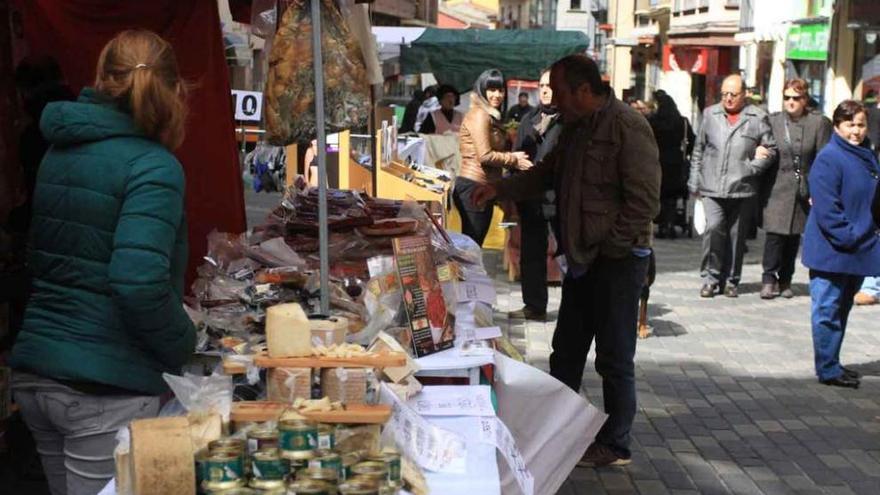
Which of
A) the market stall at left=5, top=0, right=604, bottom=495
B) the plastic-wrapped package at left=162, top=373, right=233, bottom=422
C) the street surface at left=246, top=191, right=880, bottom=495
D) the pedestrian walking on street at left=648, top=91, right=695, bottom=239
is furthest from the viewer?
the pedestrian walking on street at left=648, top=91, right=695, bottom=239

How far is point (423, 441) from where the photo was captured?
3.35m

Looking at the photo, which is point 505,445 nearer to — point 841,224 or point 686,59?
point 841,224

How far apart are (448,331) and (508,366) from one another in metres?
0.36

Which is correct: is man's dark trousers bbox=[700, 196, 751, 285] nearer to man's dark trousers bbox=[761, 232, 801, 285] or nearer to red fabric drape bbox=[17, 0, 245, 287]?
man's dark trousers bbox=[761, 232, 801, 285]

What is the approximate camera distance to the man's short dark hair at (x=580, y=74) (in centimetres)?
571

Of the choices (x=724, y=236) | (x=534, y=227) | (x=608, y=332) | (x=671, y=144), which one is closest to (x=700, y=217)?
(x=724, y=236)

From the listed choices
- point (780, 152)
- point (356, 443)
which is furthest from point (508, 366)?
point (780, 152)

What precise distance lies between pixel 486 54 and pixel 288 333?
550 inches

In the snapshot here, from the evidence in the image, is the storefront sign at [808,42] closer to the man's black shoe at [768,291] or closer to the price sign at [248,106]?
the man's black shoe at [768,291]

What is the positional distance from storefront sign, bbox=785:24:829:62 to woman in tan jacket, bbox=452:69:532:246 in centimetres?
1455

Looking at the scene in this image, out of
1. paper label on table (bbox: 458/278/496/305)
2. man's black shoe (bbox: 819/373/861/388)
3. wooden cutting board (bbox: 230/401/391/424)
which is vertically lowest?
man's black shoe (bbox: 819/373/861/388)

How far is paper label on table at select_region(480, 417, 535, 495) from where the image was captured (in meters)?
3.55

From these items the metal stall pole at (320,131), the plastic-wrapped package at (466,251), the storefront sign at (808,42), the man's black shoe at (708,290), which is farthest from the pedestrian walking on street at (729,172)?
the storefront sign at (808,42)

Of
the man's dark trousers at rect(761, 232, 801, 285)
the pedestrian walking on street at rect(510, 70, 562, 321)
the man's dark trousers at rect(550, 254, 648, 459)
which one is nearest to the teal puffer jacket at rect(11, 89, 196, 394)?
the man's dark trousers at rect(550, 254, 648, 459)
